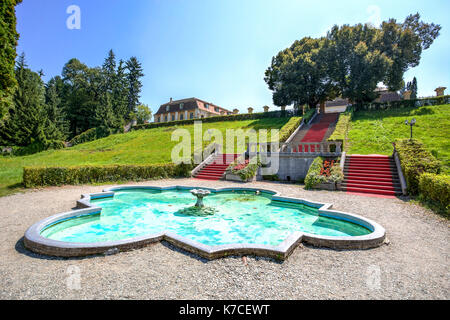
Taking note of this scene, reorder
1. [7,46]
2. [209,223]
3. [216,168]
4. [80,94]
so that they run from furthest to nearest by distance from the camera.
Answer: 1. [80,94]
2. [216,168]
3. [7,46]
4. [209,223]

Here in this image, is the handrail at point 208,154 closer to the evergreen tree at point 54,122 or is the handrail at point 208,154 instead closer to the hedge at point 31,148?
the hedge at point 31,148

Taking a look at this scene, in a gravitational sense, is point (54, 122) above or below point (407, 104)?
below

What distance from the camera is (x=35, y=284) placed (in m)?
3.56

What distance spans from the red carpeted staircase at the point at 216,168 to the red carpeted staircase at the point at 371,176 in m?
9.00

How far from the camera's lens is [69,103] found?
165 ft

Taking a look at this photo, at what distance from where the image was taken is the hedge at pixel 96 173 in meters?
13.0

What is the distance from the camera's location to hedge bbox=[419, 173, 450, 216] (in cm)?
Result: 766

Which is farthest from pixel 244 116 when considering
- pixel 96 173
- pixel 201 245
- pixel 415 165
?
pixel 201 245

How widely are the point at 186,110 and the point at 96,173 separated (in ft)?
172

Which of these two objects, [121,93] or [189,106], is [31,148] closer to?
[121,93]

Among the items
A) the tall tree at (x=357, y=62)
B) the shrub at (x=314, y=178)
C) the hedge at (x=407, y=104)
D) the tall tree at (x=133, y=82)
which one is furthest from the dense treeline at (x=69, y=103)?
the hedge at (x=407, y=104)

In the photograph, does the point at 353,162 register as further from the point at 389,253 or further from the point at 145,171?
the point at 145,171

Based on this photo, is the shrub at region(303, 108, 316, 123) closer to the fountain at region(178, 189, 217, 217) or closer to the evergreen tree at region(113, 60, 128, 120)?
the fountain at region(178, 189, 217, 217)

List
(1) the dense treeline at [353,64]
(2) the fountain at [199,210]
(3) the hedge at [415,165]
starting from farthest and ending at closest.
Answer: (1) the dense treeline at [353,64] < (3) the hedge at [415,165] < (2) the fountain at [199,210]
